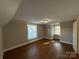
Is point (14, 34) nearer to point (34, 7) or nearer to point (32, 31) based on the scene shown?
point (32, 31)

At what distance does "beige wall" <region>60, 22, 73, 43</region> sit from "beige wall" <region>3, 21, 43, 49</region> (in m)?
3.29

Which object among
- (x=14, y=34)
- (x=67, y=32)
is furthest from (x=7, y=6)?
(x=67, y=32)

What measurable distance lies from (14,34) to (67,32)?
13.9 ft

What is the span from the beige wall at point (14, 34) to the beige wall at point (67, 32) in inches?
130

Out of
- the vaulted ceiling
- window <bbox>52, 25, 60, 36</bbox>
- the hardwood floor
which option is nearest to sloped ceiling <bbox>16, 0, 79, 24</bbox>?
the vaulted ceiling

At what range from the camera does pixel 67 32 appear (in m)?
6.23

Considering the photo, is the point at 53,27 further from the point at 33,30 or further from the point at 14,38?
the point at 14,38

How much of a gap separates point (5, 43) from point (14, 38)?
2.46 ft

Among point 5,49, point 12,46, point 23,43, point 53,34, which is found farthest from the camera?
point 53,34

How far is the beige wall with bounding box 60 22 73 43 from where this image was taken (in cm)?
598

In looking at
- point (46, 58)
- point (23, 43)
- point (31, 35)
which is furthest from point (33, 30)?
point (46, 58)

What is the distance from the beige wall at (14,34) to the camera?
4215 millimetres

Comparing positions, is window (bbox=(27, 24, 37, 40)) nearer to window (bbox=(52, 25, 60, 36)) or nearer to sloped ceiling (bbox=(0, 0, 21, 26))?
window (bbox=(52, 25, 60, 36))

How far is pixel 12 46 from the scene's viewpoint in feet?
15.1
